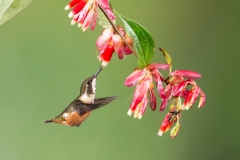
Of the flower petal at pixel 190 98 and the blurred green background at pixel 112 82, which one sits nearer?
the flower petal at pixel 190 98

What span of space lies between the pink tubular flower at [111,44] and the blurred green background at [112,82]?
0.65 meters

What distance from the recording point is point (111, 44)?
0.55 metres

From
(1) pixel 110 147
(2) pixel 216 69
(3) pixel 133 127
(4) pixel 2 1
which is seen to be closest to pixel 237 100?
(2) pixel 216 69

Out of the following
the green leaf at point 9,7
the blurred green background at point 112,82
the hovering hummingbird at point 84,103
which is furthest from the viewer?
the blurred green background at point 112,82

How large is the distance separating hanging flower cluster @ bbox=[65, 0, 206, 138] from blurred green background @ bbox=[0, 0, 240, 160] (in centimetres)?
67

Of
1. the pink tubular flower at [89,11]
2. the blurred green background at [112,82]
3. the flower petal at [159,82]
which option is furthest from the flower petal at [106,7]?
the blurred green background at [112,82]

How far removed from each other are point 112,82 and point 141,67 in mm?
733

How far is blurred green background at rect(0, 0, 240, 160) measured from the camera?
Answer: 118 cm

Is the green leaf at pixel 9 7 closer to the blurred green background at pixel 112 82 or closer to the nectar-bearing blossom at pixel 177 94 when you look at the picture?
the nectar-bearing blossom at pixel 177 94

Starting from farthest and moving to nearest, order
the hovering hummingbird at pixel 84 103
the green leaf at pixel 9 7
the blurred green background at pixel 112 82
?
the blurred green background at pixel 112 82 → the hovering hummingbird at pixel 84 103 → the green leaf at pixel 9 7

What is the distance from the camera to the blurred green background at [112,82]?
3.86 ft

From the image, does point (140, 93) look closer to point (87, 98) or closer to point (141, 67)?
point (141, 67)

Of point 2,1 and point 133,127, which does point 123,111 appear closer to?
point 133,127

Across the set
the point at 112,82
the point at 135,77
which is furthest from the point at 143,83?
the point at 112,82
